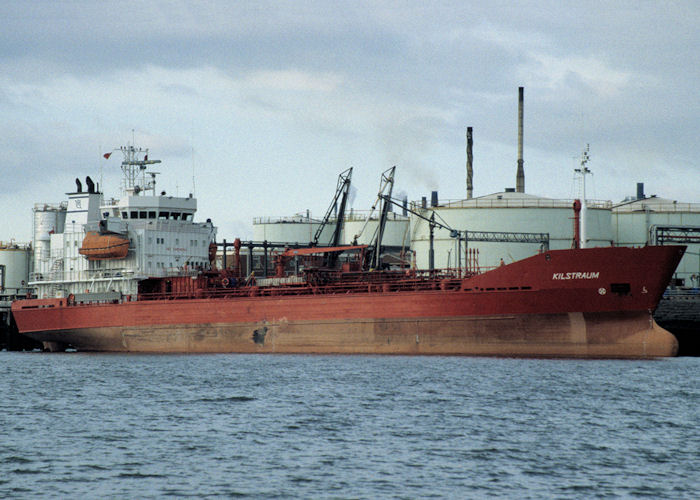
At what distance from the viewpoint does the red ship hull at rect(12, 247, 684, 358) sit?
39688 millimetres

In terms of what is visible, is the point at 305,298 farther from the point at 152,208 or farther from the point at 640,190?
the point at 640,190

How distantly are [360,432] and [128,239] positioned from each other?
33016mm

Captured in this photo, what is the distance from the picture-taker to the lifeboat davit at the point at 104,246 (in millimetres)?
53000

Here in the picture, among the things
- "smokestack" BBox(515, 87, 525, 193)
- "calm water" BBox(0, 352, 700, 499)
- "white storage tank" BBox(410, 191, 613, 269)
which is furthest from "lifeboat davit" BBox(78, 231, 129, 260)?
"smokestack" BBox(515, 87, 525, 193)

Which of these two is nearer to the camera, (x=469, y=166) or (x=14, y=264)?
(x=14, y=264)

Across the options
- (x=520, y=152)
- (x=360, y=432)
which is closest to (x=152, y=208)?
(x=360, y=432)

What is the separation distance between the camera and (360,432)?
76.9 ft

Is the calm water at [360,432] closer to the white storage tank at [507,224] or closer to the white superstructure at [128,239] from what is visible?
the white superstructure at [128,239]

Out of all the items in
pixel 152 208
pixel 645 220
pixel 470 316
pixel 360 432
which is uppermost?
pixel 645 220

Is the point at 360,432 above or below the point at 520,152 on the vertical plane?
below

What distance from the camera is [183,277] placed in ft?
173

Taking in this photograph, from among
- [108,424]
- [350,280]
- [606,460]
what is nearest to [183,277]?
[350,280]

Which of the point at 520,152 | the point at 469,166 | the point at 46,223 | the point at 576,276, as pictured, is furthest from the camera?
the point at 469,166

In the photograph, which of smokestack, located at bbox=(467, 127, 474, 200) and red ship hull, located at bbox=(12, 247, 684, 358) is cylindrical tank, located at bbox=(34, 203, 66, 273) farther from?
smokestack, located at bbox=(467, 127, 474, 200)
